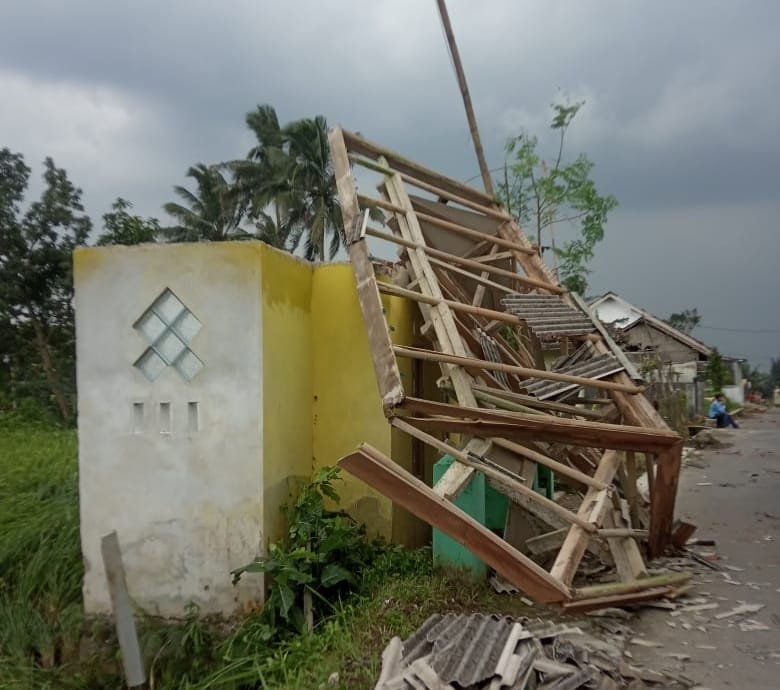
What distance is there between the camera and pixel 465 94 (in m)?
10.1

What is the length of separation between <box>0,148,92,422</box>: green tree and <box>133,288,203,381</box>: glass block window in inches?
434

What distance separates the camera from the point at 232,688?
4.10 meters

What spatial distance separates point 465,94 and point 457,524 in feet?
27.2

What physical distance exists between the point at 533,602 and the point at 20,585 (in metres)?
4.55

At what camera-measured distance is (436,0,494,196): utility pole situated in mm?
9836

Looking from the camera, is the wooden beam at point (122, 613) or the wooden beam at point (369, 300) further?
the wooden beam at point (369, 300)

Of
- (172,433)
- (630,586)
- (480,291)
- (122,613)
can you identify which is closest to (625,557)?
(630,586)

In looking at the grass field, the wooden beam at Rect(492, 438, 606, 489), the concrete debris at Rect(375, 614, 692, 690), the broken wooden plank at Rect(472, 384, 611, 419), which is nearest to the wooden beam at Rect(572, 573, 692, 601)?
the concrete debris at Rect(375, 614, 692, 690)

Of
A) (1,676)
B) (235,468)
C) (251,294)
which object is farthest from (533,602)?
(1,676)

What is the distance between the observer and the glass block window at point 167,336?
505 centimetres

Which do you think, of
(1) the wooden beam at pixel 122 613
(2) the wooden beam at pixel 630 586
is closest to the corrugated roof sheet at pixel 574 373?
(2) the wooden beam at pixel 630 586

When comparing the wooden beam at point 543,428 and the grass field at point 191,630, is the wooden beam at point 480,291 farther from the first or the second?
the grass field at point 191,630

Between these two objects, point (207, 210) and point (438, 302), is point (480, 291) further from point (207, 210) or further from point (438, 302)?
point (207, 210)

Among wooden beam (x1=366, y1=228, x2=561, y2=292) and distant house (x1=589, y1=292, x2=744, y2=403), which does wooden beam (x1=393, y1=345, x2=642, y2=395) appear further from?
distant house (x1=589, y1=292, x2=744, y2=403)
